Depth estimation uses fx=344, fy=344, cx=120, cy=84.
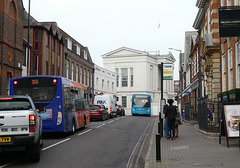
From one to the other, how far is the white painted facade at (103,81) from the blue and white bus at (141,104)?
1054 cm

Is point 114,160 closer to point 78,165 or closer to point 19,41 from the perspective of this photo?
point 78,165

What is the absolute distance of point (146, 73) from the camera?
80.3 m

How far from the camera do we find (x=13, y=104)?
9.53 meters

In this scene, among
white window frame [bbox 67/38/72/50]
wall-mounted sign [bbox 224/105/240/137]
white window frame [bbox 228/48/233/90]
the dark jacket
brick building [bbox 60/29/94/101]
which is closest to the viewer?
wall-mounted sign [bbox 224/105/240/137]

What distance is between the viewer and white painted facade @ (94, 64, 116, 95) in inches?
2376

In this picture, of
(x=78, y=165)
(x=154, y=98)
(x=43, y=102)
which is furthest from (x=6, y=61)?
(x=154, y=98)

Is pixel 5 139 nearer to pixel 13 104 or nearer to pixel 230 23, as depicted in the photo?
pixel 13 104

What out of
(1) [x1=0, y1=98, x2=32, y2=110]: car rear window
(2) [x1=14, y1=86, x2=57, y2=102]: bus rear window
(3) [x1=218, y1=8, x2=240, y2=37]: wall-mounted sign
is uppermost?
(3) [x1=218, y1=8, x2=240, y2=37]: wall-mounted sign

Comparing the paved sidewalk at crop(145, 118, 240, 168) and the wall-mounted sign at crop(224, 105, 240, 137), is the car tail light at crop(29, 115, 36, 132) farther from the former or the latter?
the wall-mounted sign at crop(224, 105, 240, 137)

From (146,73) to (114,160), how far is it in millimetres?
70530

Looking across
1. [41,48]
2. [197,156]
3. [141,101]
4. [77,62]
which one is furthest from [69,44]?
[197,156]

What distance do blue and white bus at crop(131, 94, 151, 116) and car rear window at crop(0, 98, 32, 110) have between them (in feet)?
127

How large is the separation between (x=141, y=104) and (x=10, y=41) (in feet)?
83.5

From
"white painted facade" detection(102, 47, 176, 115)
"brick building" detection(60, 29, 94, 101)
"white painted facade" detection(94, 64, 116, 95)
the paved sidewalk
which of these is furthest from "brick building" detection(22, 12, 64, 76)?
"white painted facade" detection(102, 47, 176, 115)
